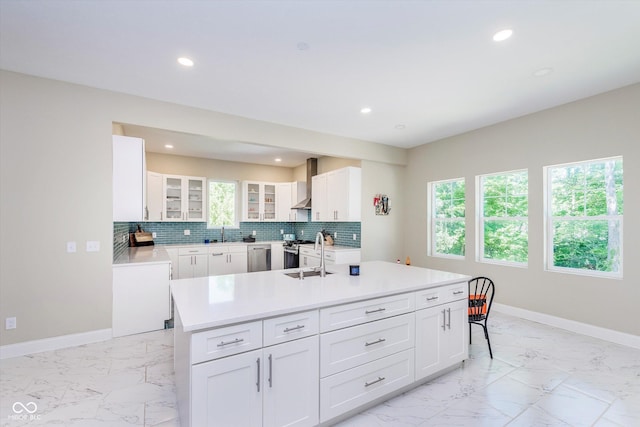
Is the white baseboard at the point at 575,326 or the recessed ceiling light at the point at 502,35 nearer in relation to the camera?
the recessed ceiling light at the point at 502,35

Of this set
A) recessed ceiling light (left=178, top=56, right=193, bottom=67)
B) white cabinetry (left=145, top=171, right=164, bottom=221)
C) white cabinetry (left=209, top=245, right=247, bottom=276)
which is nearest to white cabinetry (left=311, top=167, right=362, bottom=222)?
white cabinetry (left=209, top=245, right=247, bottom=276)

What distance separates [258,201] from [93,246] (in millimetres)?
4074

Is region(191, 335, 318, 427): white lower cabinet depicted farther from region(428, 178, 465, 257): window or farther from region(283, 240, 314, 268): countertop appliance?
region(283, 240, 314, 268): countertop appliance

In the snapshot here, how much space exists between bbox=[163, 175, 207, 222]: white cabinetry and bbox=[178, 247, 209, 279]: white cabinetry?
82 cm

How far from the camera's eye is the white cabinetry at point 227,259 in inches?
239

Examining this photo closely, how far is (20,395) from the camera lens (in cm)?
223

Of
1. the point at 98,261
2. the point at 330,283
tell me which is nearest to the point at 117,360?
the point at 98,261

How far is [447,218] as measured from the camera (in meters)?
5.26

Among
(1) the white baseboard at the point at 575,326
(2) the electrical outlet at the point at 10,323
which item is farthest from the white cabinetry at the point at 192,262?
(1) the white baseboard at the point at 575,326

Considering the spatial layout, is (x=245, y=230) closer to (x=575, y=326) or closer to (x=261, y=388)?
(x=261, y=388)

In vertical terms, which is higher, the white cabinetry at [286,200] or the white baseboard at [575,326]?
the white cabinetry at [286,200]

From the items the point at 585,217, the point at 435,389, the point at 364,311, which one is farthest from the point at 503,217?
the point at 364,311

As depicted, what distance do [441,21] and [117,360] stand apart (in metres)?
4.09

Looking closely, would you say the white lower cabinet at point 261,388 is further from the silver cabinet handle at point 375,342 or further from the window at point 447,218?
the window at point 447,218
